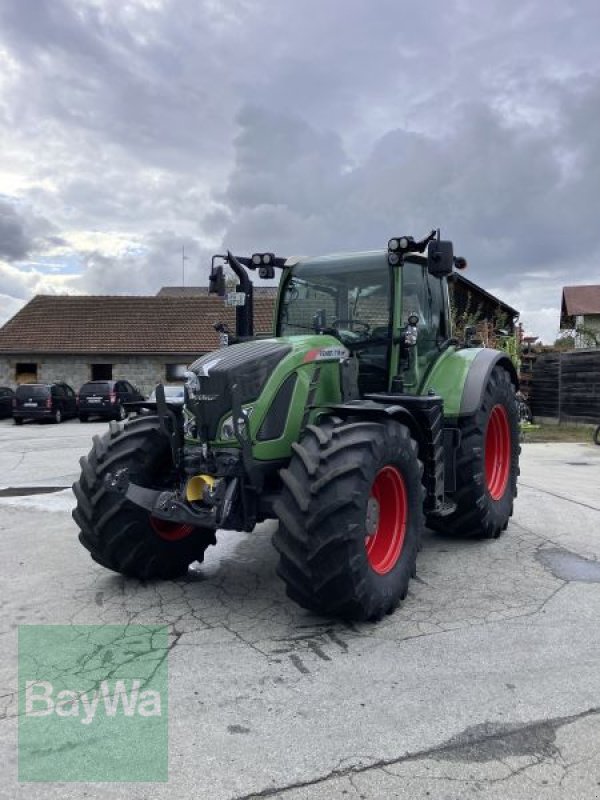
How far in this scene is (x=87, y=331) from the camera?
3075 cm

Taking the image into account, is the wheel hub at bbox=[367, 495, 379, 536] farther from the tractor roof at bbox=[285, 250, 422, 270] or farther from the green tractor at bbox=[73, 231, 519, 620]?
the tractor roof at bbox=[285, 250, 422, 270]

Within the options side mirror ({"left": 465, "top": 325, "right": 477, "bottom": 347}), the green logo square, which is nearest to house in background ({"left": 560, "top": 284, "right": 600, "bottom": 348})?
side mirror ({"left": 465, "top": 325, "right": 477, "bottom": 347})

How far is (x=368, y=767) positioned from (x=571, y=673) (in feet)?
4.61

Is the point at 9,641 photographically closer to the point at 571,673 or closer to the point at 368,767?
the point at 368,767

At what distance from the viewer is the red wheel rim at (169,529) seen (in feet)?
16.0

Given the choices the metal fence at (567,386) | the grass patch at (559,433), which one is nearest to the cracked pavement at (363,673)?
the grass patch at (559,433)

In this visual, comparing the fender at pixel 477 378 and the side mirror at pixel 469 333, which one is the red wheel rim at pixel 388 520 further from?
the side mirror at pixel 469 333

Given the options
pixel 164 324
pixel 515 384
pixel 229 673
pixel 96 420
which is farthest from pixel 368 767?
pixel 164 324

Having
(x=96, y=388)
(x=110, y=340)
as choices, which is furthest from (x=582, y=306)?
(x=96, y=388)

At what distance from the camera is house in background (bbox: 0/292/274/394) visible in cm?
2964

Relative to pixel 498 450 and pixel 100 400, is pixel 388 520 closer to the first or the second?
pixel 498 450

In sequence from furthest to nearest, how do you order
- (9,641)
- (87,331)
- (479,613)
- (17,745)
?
1. (87,331)
2. (479,613)
3. (9,641)
4. (17,745)

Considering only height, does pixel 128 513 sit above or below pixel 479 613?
above

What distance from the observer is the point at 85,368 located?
30.1 meters
